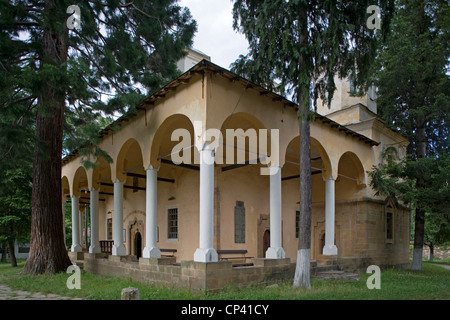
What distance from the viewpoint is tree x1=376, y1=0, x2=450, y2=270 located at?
46.8ft

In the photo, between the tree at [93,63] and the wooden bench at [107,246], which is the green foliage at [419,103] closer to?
the tree at [93,63]

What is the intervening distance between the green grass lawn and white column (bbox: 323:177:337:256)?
5.67 ft

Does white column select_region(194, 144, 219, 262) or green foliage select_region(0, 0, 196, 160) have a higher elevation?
green foliage select_region(0, 0, 196, 160)

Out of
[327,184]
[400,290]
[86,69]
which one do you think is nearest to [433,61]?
[327,184]

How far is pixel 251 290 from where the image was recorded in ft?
27.8

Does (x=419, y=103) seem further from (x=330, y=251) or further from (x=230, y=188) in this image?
(x=230, y=188)

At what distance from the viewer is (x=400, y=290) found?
30.7 feet

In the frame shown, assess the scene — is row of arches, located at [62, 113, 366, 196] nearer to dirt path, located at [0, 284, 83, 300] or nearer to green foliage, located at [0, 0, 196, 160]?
green foliage, located at [0, 0, 196, 160]

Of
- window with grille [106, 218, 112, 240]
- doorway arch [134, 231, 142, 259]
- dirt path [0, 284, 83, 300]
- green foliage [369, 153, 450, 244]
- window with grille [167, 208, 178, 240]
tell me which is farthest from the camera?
window with grille [106, 218, 112, 240]

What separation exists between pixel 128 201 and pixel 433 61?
14761 mm

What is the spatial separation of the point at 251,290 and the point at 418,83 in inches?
462

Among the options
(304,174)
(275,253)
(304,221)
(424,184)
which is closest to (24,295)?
(275,253)

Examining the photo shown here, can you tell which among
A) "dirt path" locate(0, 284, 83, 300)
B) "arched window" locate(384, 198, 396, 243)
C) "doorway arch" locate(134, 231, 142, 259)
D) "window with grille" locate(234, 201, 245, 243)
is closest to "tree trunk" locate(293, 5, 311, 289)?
"window with grille" locate(234, 201, 245, 243)
